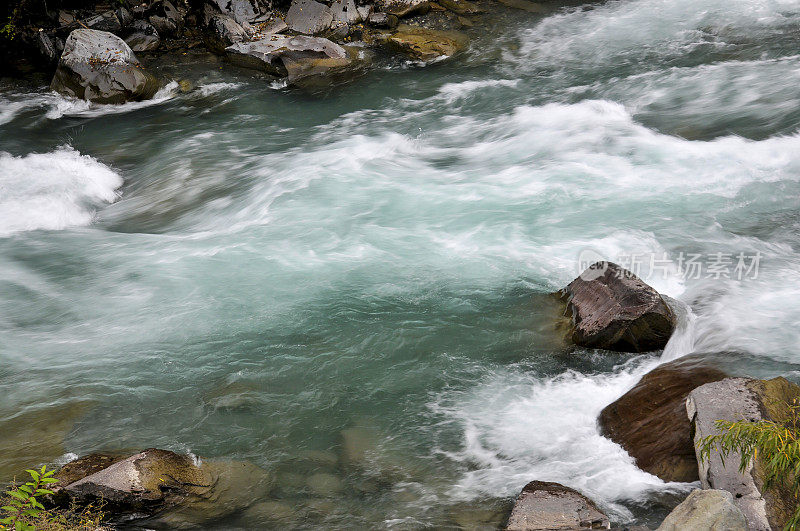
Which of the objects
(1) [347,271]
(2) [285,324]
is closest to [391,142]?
(1) [347,271]

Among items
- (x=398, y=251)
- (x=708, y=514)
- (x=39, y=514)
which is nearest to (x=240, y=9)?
(x=398, y=251)

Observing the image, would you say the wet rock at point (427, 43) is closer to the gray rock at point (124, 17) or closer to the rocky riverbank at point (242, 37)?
the rocky riverbank at point (242, 37)

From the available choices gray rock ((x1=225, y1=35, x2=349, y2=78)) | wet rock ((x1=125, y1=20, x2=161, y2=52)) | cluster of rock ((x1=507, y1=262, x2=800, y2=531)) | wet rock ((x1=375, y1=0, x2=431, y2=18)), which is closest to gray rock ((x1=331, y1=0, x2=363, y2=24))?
wet rock ((x1=375, y1=0, x2=431, y2=18))

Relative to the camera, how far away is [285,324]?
694cm

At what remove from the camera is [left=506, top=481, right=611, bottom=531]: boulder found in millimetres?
4301

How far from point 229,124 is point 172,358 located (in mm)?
6457

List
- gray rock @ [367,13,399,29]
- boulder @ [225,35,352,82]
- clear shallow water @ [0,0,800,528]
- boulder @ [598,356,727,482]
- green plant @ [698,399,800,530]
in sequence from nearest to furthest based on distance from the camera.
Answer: green plant @ [698,399,800,530]
boulder @ [598,356,727,482]
clear shallow water @ [0,0,800,528]
boulder @ [225,35,352,82]
gray rock @ [367,13,399,29]

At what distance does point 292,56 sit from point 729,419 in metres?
10.9

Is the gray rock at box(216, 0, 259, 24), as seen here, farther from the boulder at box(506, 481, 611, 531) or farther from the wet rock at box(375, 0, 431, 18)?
the boulder at box(506, 481, 611, 531)

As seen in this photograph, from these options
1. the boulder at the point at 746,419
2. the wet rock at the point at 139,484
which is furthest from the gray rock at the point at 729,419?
the wet rock at the point at 139,484

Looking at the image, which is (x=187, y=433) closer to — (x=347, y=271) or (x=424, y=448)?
(x=424, y=448)

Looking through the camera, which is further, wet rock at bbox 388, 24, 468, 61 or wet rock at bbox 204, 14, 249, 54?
wet rock at bbox 204, 14, 249, 54

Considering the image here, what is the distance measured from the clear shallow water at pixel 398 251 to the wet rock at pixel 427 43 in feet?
1.44

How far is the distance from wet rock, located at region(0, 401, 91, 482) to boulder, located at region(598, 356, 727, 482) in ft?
13.6
